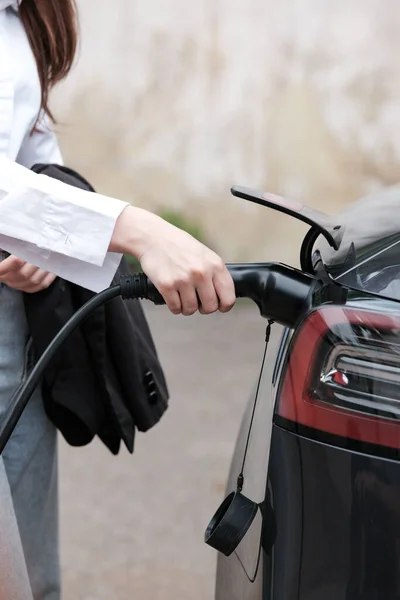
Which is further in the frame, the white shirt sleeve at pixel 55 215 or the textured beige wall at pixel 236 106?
the textured beige wall at pixel 236 106

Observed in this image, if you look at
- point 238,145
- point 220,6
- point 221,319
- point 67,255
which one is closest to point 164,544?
point 67,255

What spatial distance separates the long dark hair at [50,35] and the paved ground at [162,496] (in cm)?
162

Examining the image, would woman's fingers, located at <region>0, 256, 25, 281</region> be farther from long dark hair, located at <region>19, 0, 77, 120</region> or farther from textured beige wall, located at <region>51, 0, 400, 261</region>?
textured beige wall, located at <region>51, 0, 400, 261</region>

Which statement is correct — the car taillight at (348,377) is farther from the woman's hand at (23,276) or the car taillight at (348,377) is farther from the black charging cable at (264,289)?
the woman's hand at (23,276)

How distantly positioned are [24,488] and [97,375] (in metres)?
0.28

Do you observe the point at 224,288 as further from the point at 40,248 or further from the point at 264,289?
the point at 40,248

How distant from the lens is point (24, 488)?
1866mm

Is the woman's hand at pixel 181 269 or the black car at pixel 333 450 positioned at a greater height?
the woman's hand at pixel 181 269

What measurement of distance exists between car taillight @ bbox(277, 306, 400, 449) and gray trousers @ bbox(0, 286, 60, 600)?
51 centimetres

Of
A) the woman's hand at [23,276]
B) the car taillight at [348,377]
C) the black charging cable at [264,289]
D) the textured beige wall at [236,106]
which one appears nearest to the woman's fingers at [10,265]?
the woman's hand at [23,276]

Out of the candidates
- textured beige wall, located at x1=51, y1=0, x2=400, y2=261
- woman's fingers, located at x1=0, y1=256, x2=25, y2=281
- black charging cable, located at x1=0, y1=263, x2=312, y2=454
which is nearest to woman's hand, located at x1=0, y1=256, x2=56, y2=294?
woman's fingers, located at x1=0, y1=256, x2=25, y2=281

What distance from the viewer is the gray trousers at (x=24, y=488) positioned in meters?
1.46

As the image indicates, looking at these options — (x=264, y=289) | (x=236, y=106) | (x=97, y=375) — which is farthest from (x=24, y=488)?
(x=236, y=106)

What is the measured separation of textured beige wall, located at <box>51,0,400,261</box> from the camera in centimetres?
587
